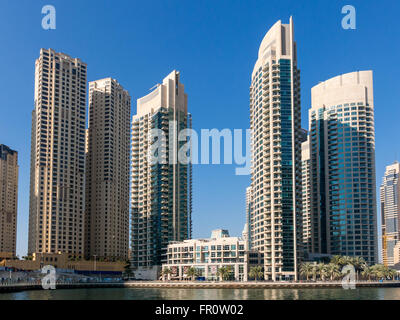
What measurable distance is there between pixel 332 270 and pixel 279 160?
1572 inches

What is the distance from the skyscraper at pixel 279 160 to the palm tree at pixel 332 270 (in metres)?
10.7

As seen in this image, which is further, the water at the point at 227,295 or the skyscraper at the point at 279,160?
the skyscraper at the point at 279,160

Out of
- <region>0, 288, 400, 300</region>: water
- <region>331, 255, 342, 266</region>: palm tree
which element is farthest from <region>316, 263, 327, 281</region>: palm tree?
<region>0, 288, 400, 300</region>: water

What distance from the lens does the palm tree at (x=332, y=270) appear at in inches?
7042

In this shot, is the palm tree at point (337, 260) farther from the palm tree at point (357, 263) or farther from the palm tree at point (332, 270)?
the palm tree at point (332, 270)

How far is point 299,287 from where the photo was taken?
160375 mm

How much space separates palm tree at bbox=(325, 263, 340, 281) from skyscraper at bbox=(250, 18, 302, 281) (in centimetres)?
1065

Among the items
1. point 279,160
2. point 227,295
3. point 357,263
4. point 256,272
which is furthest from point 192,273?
point 227,295

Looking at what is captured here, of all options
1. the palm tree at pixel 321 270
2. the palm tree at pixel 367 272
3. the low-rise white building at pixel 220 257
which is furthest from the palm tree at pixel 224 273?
the palm tree at pixel 367 272

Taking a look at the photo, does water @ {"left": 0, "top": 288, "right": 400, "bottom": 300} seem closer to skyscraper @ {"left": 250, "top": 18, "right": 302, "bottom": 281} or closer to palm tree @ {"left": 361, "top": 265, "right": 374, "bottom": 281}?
skyscraper @ {"left": 250, "top": 18, "right": 302, "bottom": 281}
